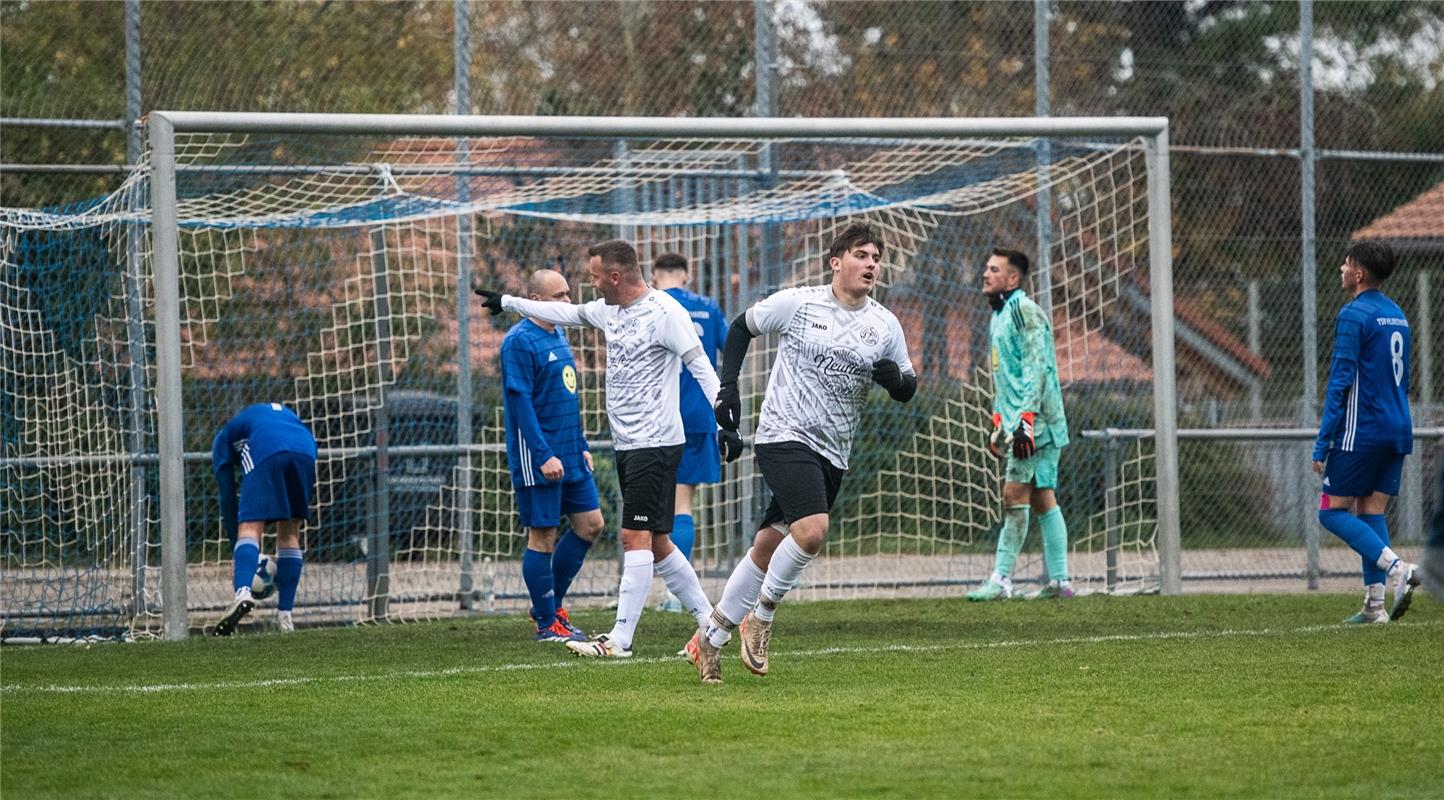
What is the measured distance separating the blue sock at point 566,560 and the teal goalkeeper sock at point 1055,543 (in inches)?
143

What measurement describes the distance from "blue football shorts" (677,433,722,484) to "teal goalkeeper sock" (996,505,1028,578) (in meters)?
2.19

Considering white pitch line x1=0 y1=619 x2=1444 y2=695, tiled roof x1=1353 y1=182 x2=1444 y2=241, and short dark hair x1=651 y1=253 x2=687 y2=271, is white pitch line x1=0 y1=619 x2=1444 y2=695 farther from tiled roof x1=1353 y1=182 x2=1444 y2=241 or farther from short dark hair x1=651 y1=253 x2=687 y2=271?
tiled roof x1=1353 y1=182 x2=1444 y2=241

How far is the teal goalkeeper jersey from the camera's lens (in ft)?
38.7

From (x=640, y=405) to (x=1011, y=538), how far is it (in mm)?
4389

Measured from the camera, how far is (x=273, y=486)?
35.0 ft

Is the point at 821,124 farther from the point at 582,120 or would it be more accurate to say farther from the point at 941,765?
the point at 941,765

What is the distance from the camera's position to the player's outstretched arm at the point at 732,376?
752cm

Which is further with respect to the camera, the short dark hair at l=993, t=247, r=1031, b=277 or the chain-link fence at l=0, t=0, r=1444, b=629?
the chain-link fence at l=0, t=0, r=1444, b=629

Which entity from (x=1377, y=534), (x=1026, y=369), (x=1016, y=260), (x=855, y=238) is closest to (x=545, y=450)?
(x=855, y=238)

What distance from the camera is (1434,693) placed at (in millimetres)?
7004

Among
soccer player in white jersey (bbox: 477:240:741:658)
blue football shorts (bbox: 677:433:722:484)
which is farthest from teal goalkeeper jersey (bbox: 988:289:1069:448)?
soccer player in white jersey (bbox: 477:240:741:658)

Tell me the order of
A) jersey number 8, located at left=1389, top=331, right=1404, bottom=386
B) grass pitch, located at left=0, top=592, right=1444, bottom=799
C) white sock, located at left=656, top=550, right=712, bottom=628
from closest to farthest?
grass pitch, located at left=0, top=592, right=1444, bottom=799 < white sock, located at left=656, top=550, right=712, bottom=628 < jersey number 8, located at left=1389, top=331, right=1404, bottom=386

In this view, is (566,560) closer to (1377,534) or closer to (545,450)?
(545,450)

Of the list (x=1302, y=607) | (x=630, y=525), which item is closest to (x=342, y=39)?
(x=630, y=525)
